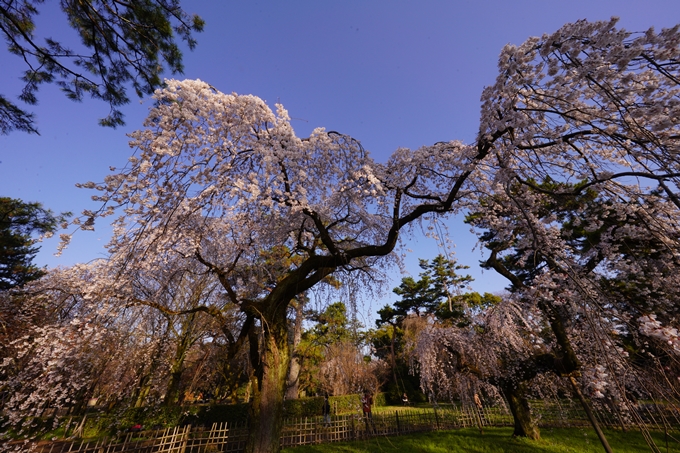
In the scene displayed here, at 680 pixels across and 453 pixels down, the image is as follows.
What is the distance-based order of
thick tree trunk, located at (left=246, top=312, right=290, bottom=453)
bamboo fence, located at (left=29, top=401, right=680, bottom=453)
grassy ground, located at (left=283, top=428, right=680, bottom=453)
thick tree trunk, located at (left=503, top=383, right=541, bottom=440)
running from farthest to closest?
thick tree trunk, located at (left=503, top=383, right=541, bottom=440), grassy ground, located at (left=283, top=428, right=680, bottom=453), bamboo fence, located at (left=29, top=401, right=680, bottom=453), thick tree trunk, located at (left=246, top=312, right=290, bottom=453)

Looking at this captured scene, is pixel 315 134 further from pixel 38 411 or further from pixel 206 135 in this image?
pixel 38 411

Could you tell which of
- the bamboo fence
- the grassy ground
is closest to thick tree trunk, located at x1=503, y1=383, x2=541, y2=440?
the grassy ground

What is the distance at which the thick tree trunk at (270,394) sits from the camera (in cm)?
474

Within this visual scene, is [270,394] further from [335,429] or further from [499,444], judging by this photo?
[499,444]

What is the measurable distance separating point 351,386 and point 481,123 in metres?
19.7

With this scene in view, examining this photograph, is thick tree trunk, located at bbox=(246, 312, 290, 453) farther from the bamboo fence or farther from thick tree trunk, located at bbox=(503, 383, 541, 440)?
thick tree trunk, located at bbox=(503, 383, 541, 440)

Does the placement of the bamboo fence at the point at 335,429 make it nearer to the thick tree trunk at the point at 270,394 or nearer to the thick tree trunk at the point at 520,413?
the thick tree trunk at the point at 520,413

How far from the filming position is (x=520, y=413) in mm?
8867

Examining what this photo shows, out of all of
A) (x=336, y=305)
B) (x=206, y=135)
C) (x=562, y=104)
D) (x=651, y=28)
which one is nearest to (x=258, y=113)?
(x=206, y=135)

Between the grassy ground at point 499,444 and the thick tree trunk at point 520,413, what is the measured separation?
0.29 m

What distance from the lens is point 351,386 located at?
19.1m

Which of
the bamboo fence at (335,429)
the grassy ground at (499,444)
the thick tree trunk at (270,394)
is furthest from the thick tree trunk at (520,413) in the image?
the thick tree trunk at (270,394)

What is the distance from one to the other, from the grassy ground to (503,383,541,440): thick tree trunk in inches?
11.2

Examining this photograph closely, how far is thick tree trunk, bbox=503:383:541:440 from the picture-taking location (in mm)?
8758
